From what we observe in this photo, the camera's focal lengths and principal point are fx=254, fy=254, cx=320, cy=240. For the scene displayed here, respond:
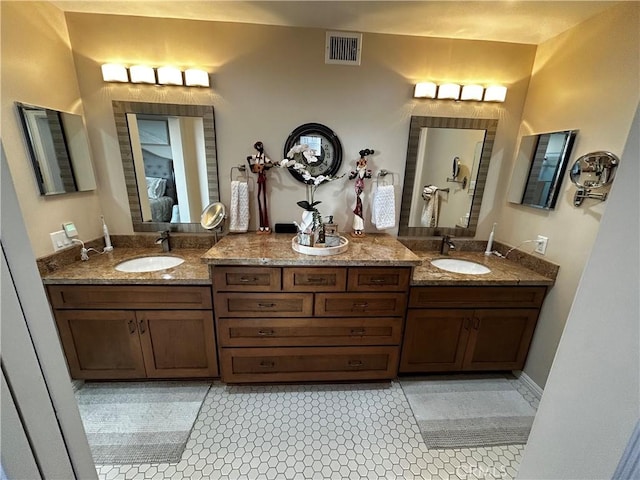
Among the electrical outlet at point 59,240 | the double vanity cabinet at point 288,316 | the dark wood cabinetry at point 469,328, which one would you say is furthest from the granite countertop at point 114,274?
the dark wood cabinetry at point 469,328

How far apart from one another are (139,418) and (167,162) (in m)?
1.72

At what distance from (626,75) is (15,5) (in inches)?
128

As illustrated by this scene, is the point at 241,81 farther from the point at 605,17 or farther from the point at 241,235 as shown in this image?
the point at 605,17

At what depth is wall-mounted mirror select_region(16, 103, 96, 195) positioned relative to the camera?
1.47m

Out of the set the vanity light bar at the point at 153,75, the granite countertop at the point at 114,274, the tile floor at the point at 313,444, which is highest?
the vanity light bar at the point at 153,75

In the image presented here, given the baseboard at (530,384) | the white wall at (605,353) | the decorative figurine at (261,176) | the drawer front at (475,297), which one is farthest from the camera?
the decorative figurine at (261,176)

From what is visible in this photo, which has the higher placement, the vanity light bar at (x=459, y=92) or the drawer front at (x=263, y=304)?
the vanity light bar at (x=459, y=92)

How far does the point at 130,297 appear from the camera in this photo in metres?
1.57

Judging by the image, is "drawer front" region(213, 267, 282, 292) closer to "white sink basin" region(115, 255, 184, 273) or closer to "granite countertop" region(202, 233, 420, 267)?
"granite countertop" region(202, 233, 420, 267)

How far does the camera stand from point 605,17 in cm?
141

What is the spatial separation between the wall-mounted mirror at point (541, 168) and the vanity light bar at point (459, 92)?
40cm

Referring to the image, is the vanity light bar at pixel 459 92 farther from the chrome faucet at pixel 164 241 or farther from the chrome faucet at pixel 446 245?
the chrome faucet at pixel 164 241

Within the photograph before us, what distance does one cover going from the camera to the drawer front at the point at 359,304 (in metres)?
1.63

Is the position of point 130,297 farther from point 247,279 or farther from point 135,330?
point 247,279
